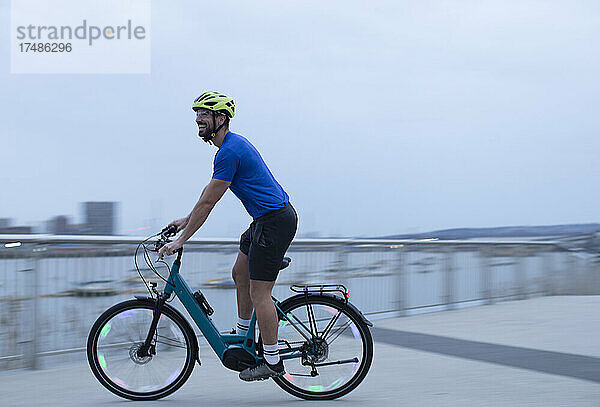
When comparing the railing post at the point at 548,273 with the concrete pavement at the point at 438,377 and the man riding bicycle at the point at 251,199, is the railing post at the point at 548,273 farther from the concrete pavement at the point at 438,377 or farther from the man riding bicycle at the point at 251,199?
the man riding bicycle at the point at 251,199

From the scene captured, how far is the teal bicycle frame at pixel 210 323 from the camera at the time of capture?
5359 mm

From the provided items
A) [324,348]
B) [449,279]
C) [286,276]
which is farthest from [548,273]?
[324,348]

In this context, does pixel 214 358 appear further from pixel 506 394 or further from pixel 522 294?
pixel 522 294

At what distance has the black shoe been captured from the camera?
5.29 metres

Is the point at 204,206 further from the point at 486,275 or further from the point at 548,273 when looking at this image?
the point at 548,273

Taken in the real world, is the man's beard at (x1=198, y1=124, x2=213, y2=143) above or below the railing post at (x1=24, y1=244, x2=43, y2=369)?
above

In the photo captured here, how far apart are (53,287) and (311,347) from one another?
2499 millimetres

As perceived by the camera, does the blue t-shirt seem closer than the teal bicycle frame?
Yes

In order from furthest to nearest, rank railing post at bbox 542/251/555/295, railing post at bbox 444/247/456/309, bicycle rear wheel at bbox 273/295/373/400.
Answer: railing post at bbox 542/251/555/295, railing post at bbox 444/247/456/309, bicycle rear wheel at bbox 273/295/373/400

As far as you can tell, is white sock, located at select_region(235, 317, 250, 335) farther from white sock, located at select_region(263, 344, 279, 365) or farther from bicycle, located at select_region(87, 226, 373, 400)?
white sock, located at select_region(263, 344, 279, 365)

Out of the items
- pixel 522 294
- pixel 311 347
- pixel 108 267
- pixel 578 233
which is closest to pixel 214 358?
pixel 108 267

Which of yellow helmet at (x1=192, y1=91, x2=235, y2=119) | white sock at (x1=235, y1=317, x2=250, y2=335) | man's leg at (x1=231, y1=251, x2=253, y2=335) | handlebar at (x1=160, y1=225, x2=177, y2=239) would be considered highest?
yellow helmet at (x1=192, y1=91, x2=235, y2=119)

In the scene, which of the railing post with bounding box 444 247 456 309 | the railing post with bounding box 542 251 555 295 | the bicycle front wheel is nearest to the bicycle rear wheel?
the bicycle front wheel

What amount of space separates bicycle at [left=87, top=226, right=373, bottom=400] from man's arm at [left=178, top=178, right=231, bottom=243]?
0.22m
